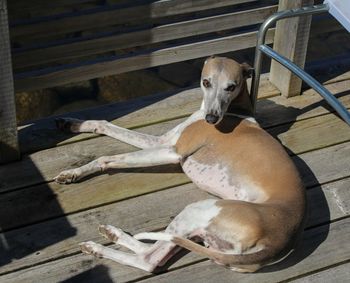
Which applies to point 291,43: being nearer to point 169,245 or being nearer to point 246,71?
point 246,71

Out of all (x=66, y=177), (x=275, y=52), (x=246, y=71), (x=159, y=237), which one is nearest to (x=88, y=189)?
(x=66, y=177)

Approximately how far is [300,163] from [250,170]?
2.17 ft

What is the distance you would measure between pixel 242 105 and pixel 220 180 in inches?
23.2

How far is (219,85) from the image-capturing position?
4.45m

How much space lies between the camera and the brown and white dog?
12.0 ft

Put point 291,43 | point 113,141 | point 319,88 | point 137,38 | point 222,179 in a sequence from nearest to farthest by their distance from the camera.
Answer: point 319,88 < point 222,179 < point 113,141 < point 137,38 < point 291,43

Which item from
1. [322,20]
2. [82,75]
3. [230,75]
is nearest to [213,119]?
[230,75]

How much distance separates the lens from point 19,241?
398 cm

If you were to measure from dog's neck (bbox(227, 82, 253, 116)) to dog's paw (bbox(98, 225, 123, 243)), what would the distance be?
3.63ft

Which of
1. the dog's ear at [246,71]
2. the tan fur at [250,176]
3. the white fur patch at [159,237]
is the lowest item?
the white fur patch at [159,237]

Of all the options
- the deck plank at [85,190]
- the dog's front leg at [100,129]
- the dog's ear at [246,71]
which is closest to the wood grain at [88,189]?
the deck plank at [85,190]

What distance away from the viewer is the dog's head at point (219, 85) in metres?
4.41

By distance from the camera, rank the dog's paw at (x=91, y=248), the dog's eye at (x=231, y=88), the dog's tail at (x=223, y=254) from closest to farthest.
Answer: the dog's tail at (x=223, y=254) → the dog's paw at (x=91, y=248) → the dog's eye at (x=231, y=88)

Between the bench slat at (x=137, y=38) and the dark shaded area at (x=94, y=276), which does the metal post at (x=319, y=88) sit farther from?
the dark shaded area at (x=94, y=276)
